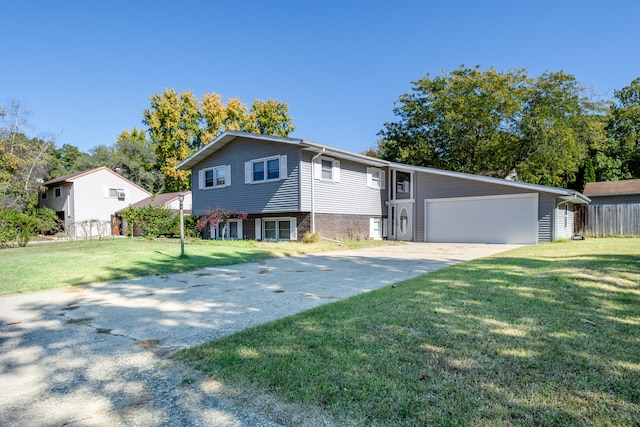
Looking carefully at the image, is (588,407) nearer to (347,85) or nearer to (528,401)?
(528,401)

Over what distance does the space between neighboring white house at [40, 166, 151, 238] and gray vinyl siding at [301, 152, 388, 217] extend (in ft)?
69.0

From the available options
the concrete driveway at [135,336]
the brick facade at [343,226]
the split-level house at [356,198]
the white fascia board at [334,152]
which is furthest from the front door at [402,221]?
the concrete driveway at [135,336]

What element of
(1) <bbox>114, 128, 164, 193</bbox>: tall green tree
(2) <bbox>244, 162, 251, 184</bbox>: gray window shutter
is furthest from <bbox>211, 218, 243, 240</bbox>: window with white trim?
(1) <bbox>114, 128, 164, 193</bbox>: tall green tree

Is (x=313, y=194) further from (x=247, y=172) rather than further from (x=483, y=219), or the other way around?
(x=483, y=219)

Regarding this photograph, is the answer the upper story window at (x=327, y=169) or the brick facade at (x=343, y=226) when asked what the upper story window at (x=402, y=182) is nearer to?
the brick facade at (x=343, y=226)

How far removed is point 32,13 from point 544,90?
28908mm

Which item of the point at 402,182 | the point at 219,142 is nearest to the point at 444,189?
the point at 402,182

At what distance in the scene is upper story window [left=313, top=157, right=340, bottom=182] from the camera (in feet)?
55.4

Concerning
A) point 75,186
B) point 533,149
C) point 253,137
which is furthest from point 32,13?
point 533,149

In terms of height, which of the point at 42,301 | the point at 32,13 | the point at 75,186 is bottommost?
the point at 42,301

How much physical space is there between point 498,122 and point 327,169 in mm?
14942

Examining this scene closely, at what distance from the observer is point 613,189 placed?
22.2 meters

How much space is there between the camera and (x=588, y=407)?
7.05 ft

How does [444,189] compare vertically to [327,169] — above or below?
below
